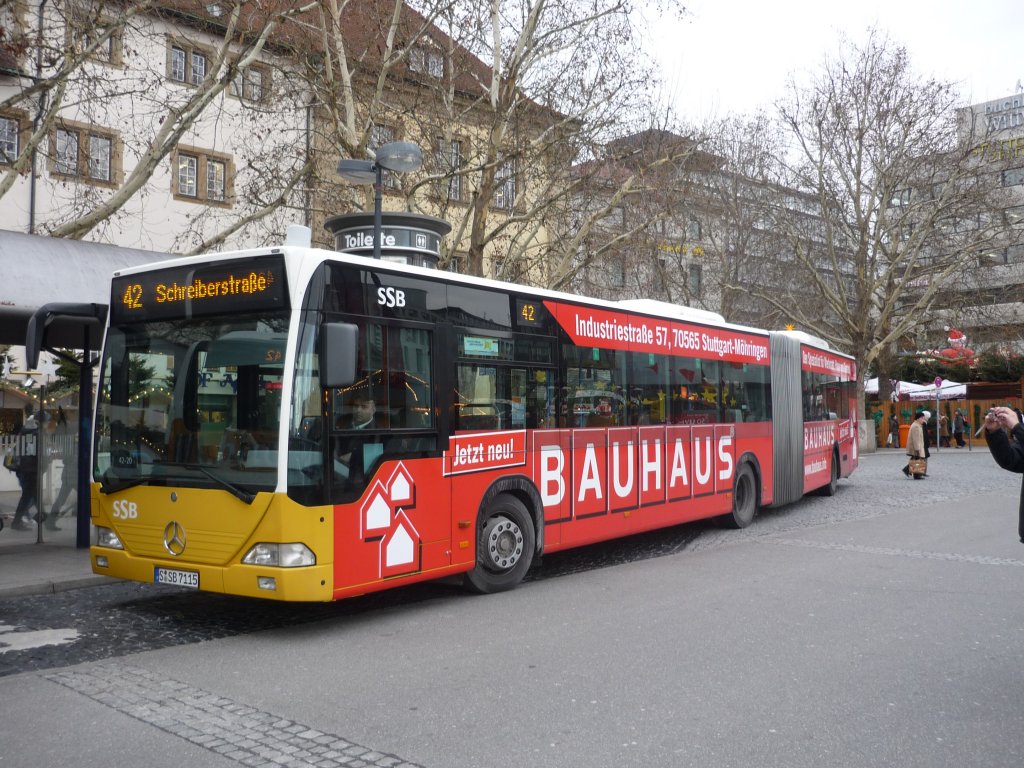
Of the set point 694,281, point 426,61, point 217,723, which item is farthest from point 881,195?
point 217,723

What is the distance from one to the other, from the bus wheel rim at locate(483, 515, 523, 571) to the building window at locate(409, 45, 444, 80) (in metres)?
12.7

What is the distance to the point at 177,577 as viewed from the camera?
7.61m

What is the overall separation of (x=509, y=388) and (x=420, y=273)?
1656 mm

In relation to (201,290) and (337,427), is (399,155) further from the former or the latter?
(337,427)

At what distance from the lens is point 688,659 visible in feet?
21.4

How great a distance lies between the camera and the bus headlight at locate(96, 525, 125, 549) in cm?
811

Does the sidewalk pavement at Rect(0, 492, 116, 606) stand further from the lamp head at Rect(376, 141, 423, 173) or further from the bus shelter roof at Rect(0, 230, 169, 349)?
the lamp head at Rect(376, 141, 423, 173)

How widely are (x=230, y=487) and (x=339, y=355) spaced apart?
1.36 meters

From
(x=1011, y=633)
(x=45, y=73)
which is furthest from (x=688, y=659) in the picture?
(x=45, y=73)

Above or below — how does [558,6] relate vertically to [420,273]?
above

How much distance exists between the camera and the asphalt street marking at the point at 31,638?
23.6 feet

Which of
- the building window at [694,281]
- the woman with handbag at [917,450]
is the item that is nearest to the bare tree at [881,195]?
the building window at [694,281]

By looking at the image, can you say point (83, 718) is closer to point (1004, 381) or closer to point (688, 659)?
point (688, 659)

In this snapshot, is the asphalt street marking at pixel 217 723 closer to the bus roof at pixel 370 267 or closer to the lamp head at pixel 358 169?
the bus roof at pixel 370 267
